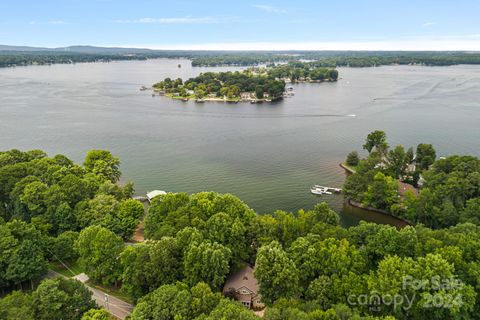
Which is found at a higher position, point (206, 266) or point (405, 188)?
point (206, 266)

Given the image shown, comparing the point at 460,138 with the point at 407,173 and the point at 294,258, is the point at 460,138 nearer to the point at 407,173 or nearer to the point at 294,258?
the point at 407,173

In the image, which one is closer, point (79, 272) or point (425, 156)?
point (79, 272)

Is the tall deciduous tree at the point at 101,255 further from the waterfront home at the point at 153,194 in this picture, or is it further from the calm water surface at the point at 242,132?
the calm water surface at the point at 242,132

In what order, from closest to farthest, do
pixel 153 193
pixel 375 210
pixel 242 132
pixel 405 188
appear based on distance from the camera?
pixel 375 210 < pixel 405 188 < pixel 153 193 < pixel 242 132

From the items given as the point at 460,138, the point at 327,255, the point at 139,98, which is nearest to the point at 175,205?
the point at 327,255

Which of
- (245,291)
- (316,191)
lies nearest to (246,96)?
(316,191)

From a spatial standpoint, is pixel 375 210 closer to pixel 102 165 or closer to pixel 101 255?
pixel 101 255
